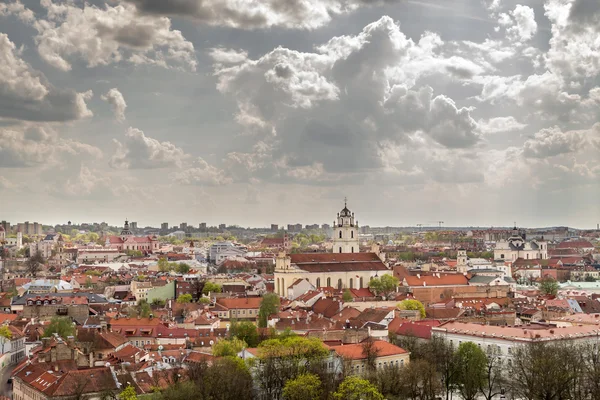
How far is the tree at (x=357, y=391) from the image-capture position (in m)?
42.7

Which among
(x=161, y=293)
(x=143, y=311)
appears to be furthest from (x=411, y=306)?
(x=161, y=293)

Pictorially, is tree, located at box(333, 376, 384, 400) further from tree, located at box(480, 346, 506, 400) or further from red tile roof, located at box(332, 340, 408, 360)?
tree, located at box(480, 346, 506, 400)

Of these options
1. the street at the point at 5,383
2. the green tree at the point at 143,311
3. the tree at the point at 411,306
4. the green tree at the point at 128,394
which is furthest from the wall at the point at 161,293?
the green tree at the point at 128,394

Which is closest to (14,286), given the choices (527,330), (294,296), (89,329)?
(294,296)

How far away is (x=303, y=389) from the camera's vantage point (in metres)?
44.1

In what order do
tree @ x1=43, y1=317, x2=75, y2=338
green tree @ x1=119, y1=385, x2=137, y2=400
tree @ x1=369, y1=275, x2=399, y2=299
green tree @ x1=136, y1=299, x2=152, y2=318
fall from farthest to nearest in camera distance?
tree @ x1=369, y1=275, x2=399, y2=299
green tree @ x1=136, y1=299, x2=152, y2=318
tree @ x1=43, y1=317, x2=75, y2=338
green tree @ x1=119, y1=385, x2=137, y2=400

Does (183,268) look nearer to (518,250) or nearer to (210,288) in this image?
(210,288)

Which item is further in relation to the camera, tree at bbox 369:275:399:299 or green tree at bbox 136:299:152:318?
tree at bbox 369:275:399:299

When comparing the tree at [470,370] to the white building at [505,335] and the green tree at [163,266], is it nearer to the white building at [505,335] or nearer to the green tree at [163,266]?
the white building at [505,335]

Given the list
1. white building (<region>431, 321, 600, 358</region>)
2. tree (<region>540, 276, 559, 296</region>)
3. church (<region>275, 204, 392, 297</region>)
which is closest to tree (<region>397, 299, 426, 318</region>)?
white building (<region>431, 321, 600, 358</region>)

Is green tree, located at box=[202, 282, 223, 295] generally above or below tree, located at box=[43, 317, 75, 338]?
above

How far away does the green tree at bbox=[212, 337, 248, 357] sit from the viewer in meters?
52.1

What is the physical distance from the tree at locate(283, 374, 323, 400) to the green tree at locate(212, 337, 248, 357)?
7.39 metres

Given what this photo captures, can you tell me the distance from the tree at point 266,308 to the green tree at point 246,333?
11606 mm
